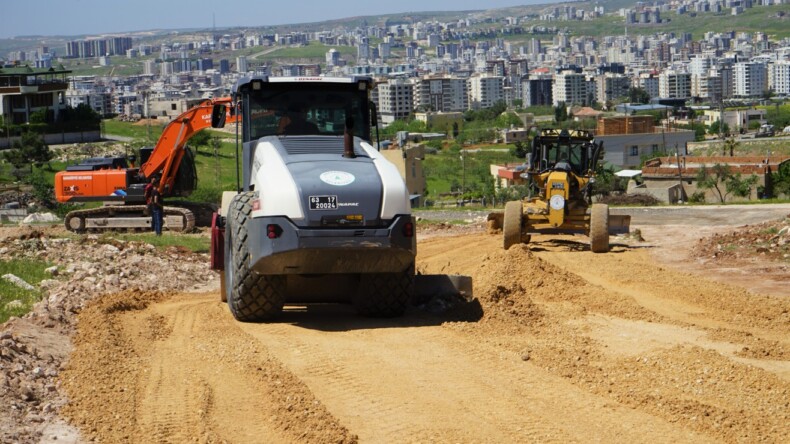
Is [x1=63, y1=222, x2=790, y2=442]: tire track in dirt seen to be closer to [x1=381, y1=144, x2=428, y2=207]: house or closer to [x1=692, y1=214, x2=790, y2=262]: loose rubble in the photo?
[x1=381, y1=144, x2=428, y2=207]: house

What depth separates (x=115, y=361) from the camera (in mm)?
11664

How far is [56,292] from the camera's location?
52.9 ft

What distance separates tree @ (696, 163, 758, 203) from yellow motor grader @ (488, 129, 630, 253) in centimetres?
3732

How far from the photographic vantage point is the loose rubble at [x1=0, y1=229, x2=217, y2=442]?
980 cm

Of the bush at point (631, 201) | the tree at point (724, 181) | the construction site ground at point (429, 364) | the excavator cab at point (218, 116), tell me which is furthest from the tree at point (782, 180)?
the excavator cab at point (218, 116)

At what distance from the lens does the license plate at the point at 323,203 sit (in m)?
13.1

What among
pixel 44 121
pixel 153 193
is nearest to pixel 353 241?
pixel 153 193

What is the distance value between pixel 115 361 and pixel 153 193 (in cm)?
1768

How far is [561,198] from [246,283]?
32.4ft

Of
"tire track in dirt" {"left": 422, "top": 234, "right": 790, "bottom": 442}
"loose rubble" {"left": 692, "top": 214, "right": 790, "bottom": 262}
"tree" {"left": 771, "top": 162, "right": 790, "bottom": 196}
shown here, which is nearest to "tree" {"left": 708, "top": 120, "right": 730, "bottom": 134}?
"tree" {"left": 771, "top": 162, "right": 790, "bottom": 196}

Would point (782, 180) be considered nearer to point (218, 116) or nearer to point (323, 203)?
point (218, 116)

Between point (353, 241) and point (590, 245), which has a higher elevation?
point (353, 241)

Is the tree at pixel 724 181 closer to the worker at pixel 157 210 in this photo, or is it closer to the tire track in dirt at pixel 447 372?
the worker at pixel 157 210

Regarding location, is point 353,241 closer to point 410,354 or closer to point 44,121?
point 410,354
